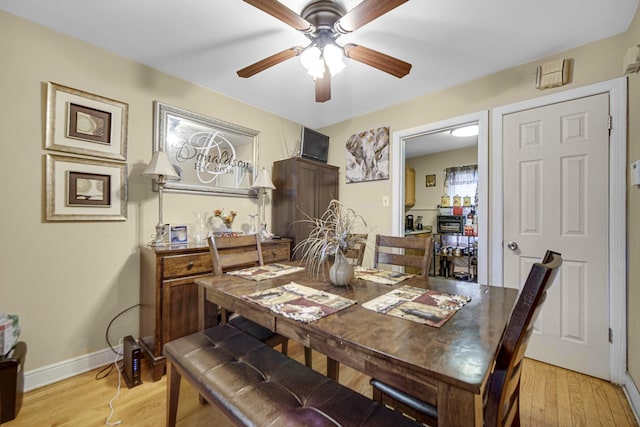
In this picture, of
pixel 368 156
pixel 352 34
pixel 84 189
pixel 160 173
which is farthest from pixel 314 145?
pixel 84 189

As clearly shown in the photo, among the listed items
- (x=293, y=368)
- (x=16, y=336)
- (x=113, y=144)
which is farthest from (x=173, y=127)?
(x=293, y=368)

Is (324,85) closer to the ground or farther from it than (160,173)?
farther from it

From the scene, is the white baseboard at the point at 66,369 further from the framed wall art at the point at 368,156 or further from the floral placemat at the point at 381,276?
the framed wall art at the point at 368,156

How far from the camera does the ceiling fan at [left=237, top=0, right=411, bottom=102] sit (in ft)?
4.36

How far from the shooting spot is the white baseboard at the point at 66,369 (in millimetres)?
1659

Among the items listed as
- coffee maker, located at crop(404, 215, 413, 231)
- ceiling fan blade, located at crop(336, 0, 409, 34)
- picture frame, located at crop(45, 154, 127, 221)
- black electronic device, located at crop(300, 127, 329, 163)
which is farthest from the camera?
coffee maker, located at crop(404, 215, 413, 231)

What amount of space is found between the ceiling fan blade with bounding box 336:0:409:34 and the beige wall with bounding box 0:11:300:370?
1.76 metres

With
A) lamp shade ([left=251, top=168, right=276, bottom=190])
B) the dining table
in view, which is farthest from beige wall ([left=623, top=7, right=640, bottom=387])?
lamp shade ([left=251, top=168, right=276, bottom=190])

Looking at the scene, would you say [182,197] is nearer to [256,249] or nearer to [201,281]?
[256,249]

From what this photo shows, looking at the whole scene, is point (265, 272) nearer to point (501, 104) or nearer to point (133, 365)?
point (133, 365)

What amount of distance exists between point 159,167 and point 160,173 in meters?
0.05

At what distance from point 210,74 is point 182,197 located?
3.77 ft

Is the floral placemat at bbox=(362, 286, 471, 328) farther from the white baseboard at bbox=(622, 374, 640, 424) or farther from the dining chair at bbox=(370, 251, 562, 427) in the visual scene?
the white baseboard at bbox=(622, 374, 640, 424)

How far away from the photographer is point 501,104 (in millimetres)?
2232
